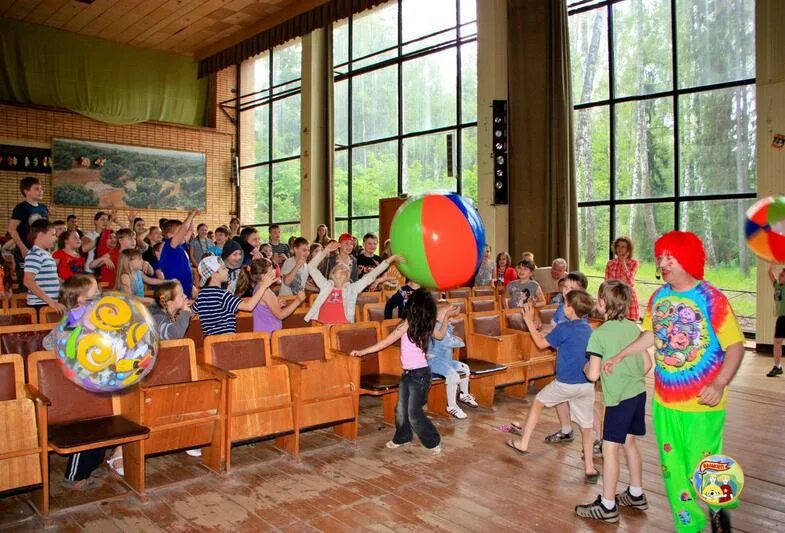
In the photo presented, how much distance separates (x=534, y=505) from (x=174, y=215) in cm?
1393

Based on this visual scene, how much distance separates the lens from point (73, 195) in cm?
1390

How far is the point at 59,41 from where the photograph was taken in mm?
14102

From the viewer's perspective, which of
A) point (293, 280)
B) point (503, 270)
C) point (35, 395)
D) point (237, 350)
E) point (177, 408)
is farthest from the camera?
point (503, 270)

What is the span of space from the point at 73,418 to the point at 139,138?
12.9 m

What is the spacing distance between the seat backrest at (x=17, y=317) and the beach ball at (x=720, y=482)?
15.4 feet

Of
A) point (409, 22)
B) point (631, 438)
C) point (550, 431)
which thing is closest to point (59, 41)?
point (409, 22)

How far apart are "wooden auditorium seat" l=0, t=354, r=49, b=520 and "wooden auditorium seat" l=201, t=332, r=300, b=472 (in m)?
1.00

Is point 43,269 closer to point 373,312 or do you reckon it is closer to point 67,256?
point 67,256

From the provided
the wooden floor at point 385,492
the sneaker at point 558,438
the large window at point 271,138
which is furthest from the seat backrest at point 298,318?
the large window at point 271,138

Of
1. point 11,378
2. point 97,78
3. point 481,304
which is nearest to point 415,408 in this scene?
point 11,378

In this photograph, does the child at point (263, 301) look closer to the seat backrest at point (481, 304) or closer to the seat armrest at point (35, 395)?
the seat armrest at point (35, 395)

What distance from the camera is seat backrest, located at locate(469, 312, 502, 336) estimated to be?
18.9ft

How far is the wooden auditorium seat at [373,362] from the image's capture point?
4.60 metres

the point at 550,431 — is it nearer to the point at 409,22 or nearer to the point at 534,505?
the point at 534,505
